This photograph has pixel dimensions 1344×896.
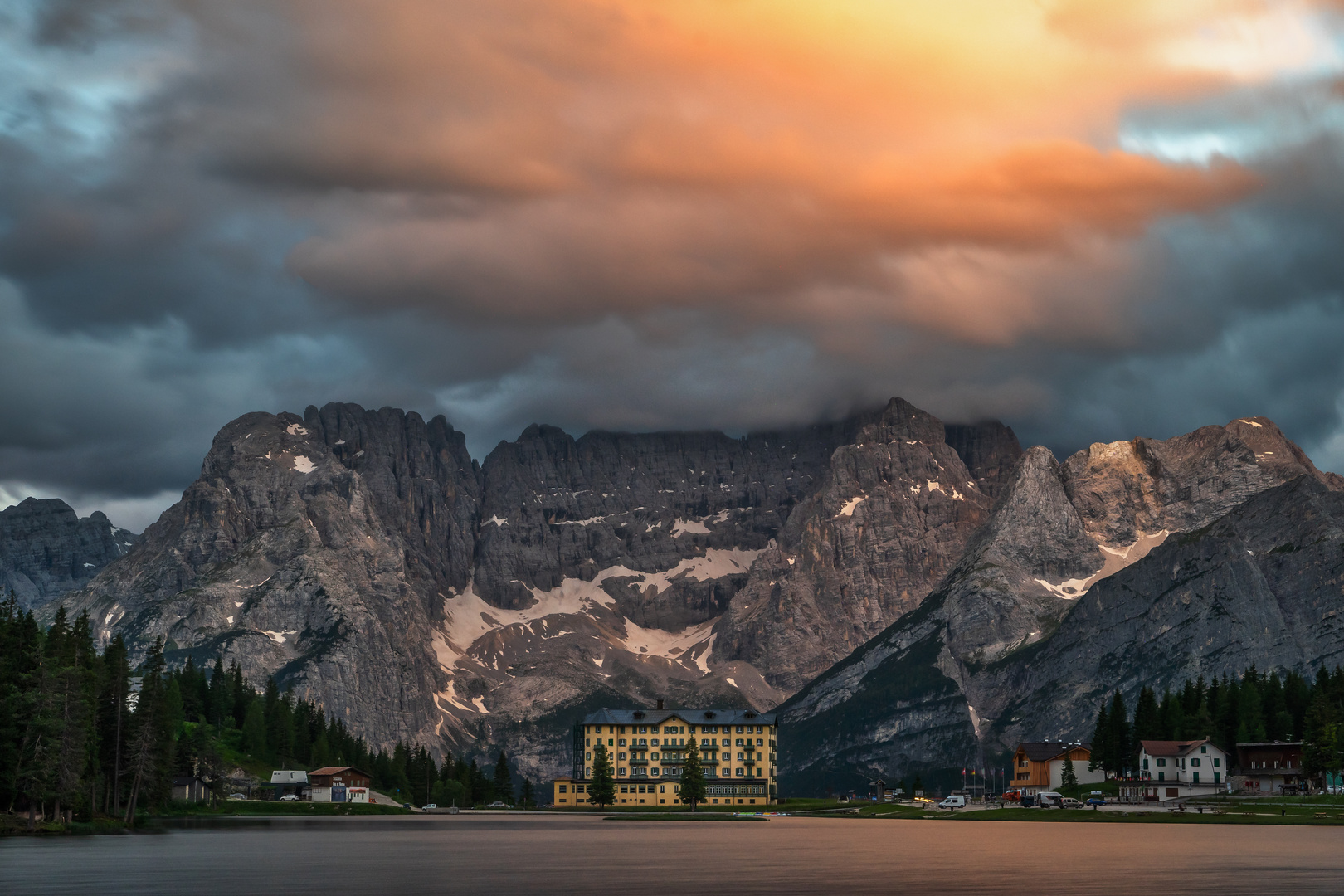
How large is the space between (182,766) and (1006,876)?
15298 centimetres

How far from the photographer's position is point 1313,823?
127375mm

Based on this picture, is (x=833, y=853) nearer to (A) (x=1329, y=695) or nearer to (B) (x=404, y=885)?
(B) (x=404, y=885)

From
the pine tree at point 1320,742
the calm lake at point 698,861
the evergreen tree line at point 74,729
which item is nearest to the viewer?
the calm lake at point 698,861

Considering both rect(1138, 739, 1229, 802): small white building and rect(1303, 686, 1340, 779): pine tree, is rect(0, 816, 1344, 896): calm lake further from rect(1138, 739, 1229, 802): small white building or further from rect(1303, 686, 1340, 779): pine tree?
rect(1138, 739, 1229, 802): small white building

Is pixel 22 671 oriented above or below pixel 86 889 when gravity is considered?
above

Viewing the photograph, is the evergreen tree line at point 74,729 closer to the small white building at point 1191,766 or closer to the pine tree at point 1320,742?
the small white building at point 1191,766

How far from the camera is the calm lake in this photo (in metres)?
65.7

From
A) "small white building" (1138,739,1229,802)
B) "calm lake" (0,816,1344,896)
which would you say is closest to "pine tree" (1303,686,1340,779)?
"small white building" (1138,739,1229,802)

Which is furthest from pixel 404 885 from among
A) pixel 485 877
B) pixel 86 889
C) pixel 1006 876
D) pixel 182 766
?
pixel 182 766

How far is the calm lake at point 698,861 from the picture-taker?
65.7m

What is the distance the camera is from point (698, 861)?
86.2m

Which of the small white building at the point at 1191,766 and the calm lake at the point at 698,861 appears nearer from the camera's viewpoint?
the calm lake at the point at 698,861

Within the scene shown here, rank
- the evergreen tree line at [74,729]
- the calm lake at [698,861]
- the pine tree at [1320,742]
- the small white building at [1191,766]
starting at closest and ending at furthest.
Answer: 1. the calm lake at [698,861]
2. the evergreen tree line at [74,729]
3. the pine tree at [1320,742]
4. the small white building at [1191,766]

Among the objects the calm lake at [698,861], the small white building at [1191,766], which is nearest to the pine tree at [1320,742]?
the small white building at [1191,766]
